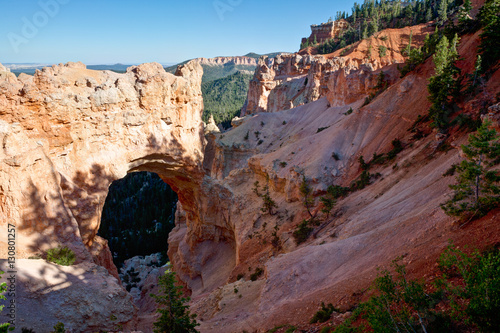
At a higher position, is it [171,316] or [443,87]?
A: [443,87]

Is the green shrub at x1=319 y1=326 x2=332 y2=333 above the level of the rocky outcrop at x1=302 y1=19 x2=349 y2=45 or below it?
below

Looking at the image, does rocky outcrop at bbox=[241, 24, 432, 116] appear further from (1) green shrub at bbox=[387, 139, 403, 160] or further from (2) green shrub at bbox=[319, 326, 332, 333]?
(2) green shrub at bbox=[319, 326, 332, 333]

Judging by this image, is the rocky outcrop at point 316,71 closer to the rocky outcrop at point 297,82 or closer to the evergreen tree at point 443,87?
the rocky outcrop at point 297,82

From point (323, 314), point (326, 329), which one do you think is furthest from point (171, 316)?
point (323, 314)

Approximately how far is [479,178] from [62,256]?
63.2 ft

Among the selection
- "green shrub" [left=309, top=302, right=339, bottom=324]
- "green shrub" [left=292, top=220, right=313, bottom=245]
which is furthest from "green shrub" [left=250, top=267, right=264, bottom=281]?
"green shrub" [left=309, top=302, right=339, bottom=324]

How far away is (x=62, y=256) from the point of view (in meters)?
15.4

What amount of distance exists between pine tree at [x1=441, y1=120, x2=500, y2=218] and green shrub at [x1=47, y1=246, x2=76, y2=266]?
1795 cm

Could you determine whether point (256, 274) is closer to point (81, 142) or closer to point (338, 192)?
point (338, 192)

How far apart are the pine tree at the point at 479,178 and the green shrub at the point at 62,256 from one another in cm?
1795

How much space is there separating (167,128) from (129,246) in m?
36.6

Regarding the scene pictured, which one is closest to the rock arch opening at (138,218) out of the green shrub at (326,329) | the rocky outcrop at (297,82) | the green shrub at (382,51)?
the rocky outcrop at (297,82)

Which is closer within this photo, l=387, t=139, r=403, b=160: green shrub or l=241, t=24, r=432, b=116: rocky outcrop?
l=387, t=139, r=403, b=160: green shrub

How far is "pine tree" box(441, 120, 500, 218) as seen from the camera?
10531 millimetres
